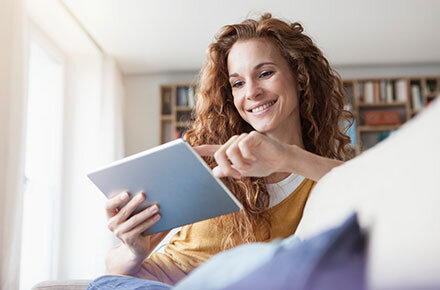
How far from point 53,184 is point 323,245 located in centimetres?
443

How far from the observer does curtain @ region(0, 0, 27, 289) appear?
288 cm

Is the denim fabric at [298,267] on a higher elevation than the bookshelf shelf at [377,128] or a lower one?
lower

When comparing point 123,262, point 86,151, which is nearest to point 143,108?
point 86,151

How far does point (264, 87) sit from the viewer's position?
167 centimetres

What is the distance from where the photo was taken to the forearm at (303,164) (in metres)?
1.10

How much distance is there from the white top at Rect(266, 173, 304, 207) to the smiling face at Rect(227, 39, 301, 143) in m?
0.20

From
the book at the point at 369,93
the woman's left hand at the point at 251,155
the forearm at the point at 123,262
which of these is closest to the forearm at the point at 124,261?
the forearm at the point at 123,262

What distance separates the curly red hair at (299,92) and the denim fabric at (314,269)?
1.17 m

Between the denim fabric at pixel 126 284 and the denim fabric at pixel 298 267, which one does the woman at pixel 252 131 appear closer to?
the denim fabric at pixel 126 284

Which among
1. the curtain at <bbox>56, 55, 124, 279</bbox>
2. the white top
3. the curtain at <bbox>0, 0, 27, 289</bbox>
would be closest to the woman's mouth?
the white top

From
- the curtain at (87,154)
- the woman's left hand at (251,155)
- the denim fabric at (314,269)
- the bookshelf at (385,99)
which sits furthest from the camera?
the bookshelf at (385,99)

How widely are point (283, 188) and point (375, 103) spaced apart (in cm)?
432

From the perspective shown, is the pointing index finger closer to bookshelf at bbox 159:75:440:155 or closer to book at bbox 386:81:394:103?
bookshelf at bbox 159:75:440:155

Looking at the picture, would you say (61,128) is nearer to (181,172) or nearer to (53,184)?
(53,184)
